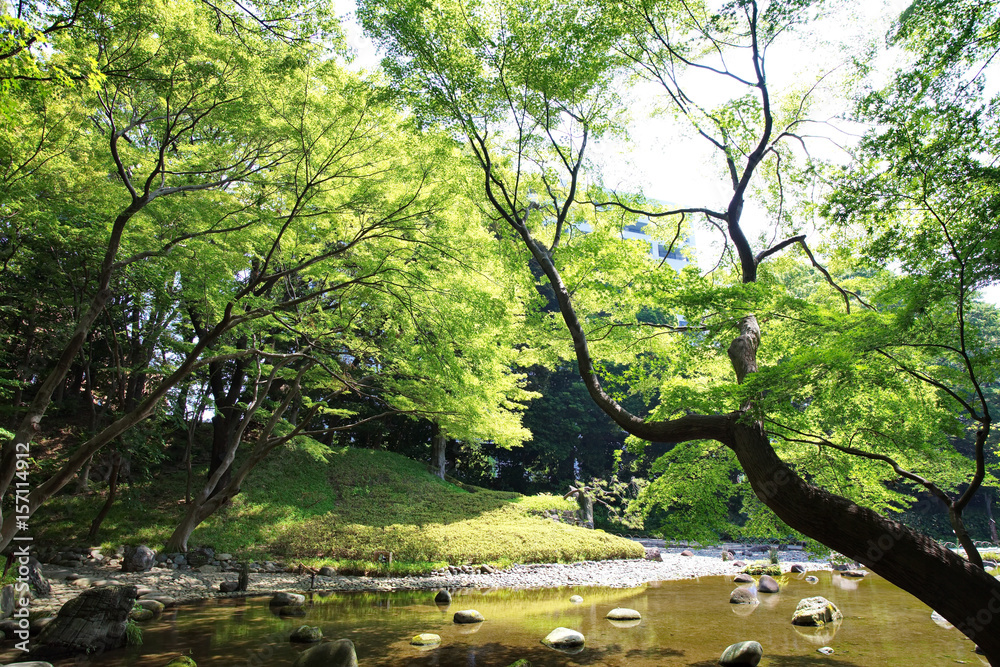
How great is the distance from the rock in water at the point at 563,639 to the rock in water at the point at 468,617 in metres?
1.46

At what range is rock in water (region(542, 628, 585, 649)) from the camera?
272 inches

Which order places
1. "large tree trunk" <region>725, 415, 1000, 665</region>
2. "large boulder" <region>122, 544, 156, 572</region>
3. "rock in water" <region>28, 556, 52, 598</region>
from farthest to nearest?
"large boulder" <region>122, 544, 156, 572</region> < "rock in water" <region>28, 556, 52, 598</region> < "large tree trunk" <region>725, 415, 1000, 665</region>

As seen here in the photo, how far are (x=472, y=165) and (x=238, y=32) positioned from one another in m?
3.59

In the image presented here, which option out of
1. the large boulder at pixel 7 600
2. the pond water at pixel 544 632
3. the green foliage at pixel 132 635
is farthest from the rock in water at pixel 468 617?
the large boulder at pixel 7 600

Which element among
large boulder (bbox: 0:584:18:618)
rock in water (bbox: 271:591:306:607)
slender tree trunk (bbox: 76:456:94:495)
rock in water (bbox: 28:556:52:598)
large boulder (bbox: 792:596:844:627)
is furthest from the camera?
slender tree trunk (bbox: 76:456:94:495)

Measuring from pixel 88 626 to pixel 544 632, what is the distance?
5698 millimetres

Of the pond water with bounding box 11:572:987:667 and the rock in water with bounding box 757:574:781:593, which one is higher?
the pond water with bounding box 11:572:987:667

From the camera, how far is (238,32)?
710 centimetres

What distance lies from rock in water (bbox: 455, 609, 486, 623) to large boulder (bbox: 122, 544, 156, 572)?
6288 millimetres

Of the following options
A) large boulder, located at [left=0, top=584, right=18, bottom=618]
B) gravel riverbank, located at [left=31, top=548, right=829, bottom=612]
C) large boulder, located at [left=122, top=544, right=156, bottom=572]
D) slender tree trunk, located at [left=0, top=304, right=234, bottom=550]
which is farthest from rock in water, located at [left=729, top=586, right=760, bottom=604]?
large boulder, located at [left=0, top=584, right=18, bottom=618]

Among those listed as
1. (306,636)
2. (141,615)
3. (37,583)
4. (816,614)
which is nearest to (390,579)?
(306,636)

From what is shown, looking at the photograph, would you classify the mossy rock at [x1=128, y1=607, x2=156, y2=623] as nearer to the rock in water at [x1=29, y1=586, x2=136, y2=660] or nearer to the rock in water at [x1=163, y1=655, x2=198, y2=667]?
the rock in water at [x1=29, y1=586, x2=136, y2=660]

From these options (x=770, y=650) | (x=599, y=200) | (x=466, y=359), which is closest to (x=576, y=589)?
(x=770, y=650)

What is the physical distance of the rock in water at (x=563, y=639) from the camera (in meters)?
6.92
